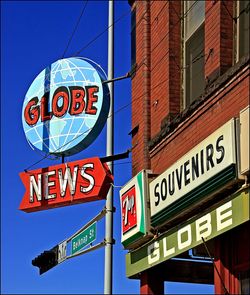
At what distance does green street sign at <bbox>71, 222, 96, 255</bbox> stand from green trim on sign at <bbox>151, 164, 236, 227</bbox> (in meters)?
3.13

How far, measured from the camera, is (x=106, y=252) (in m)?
19.4

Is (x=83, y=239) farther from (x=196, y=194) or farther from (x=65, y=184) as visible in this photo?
(x=196, y=194)

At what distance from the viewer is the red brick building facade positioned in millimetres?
13227

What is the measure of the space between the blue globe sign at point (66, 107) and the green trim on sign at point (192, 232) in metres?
3.21

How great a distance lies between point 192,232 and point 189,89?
3193 millimetres

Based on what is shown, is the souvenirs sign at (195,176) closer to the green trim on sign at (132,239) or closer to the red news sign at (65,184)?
the green trim on sign at (132,239)

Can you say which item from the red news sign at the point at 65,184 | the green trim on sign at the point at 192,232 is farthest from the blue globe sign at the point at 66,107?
the green trim on sign at the point at 192,232

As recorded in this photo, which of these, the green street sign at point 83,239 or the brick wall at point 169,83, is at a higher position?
the brick wall at point 169,83

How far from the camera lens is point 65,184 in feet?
59.5

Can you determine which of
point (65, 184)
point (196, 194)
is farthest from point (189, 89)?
point (65, 184)

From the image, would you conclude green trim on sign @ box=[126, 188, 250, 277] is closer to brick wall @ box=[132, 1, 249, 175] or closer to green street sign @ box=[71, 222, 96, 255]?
brick wall @ box=[132, 1, 249, 175]

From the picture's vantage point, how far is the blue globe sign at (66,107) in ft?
59.7

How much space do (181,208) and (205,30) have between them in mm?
3169

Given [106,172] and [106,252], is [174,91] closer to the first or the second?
[106,172]
